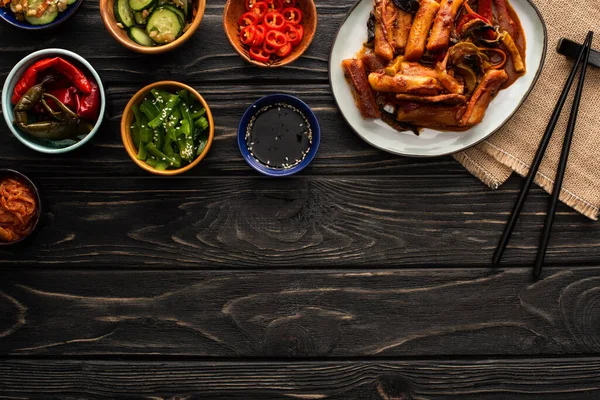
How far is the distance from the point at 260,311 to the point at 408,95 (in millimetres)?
937

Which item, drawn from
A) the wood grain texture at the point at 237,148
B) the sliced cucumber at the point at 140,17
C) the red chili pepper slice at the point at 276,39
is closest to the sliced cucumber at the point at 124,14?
the sliced cucumber at the point at 140,17

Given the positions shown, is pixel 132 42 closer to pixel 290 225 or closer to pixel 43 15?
pixel 43 15

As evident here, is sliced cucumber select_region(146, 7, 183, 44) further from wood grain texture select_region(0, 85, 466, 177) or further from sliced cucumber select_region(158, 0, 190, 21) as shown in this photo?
wood grain texture select_region(0, 85, 466, 177)

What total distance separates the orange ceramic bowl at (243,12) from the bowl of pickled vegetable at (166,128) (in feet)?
0.73

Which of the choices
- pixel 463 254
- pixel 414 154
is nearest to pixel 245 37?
pixel 414 154

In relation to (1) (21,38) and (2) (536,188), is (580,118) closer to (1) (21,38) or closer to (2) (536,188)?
(2) (536,188)

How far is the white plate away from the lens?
1825mm

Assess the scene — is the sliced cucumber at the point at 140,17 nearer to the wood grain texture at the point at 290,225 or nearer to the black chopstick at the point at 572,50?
the wood grain texture at the point at 290,225

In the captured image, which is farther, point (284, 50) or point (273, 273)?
point (273, 273)

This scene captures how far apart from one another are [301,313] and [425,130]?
80 centimetres

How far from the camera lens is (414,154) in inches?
73.5

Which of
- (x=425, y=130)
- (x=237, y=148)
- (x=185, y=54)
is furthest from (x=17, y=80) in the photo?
(x=425, y=130)

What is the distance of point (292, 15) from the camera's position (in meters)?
1.87

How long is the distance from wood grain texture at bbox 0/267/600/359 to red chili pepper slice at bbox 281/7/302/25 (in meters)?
0.90
